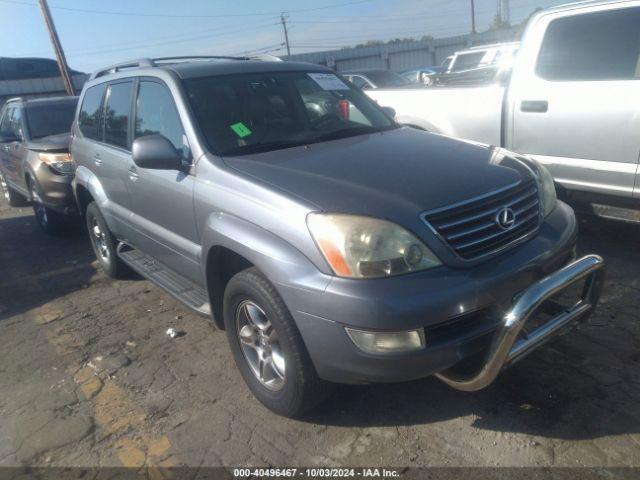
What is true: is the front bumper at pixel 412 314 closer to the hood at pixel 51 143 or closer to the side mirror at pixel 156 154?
the side mirror at pixel 156 154

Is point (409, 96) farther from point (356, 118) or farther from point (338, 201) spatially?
point (338, 201)

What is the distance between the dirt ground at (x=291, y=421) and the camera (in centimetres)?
257

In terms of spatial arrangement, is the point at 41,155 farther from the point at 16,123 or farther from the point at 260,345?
the point at 260,345

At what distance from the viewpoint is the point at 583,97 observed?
14.0 ft

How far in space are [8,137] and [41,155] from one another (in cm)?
135

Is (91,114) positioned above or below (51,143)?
above

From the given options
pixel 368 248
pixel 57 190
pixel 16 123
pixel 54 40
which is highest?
pixel 54 40

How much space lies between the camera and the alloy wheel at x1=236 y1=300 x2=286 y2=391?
281 centimetres

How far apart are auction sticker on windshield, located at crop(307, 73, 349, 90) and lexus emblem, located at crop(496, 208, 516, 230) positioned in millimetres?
1918

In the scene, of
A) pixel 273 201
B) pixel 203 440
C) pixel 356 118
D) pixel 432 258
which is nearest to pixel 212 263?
pixel 273 201

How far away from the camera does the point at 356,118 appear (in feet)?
12.8

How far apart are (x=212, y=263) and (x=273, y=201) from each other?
71 centimetres

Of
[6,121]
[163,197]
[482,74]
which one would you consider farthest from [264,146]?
[6,121]

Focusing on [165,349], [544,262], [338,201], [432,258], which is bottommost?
[165,349]
